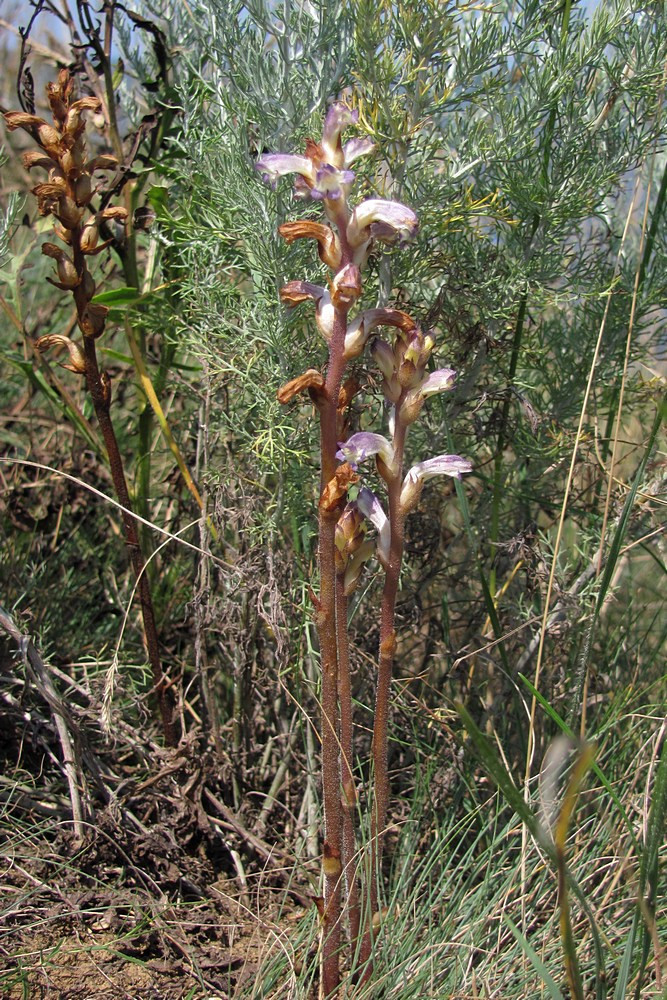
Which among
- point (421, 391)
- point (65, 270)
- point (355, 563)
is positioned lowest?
point (355, 563)

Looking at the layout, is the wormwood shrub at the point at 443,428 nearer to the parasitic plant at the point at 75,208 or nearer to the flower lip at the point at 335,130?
the flower lip at the point at 335,130

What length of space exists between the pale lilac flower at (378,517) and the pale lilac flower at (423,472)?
41 mm

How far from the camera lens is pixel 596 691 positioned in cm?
215

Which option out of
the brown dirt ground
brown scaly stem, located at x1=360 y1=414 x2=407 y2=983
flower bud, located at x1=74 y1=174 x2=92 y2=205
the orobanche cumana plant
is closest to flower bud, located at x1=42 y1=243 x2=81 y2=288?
flower bud, located at x1=74 y1=174 x2=92 y2=205

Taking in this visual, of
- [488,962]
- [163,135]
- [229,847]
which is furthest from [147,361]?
[488,962]

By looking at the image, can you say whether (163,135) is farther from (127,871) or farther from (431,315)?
(127,871)

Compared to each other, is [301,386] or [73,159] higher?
[73,159]

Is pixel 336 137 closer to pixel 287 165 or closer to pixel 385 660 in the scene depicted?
pixel 287 165

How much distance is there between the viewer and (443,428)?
6.45ft

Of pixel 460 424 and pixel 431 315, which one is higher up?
pixel 431 315

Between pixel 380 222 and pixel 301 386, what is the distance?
30 cm

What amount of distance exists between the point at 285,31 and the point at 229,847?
1764 millimetres

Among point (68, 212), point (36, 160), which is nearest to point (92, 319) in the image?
point (68, 212)

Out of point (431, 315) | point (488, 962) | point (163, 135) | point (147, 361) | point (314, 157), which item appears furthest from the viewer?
point (147, 361)
